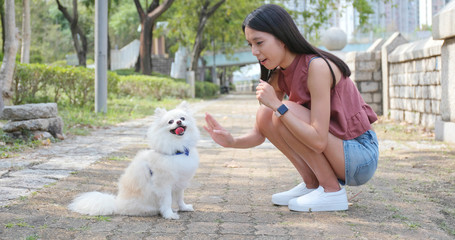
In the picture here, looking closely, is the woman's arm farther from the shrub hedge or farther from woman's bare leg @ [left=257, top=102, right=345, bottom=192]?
the shrub hedge

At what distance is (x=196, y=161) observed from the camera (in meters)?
3.71

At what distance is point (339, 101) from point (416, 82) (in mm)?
8038

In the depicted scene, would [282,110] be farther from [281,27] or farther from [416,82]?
Result: [416,82]

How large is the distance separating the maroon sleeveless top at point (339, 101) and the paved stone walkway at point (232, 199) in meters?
0.62

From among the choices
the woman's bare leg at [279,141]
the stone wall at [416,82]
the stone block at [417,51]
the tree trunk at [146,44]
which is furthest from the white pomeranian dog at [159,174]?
the tree trunk at [146,44]

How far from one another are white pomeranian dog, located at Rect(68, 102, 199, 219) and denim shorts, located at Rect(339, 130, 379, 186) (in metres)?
1.10

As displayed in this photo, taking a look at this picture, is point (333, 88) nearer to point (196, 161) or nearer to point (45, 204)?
point (196, 161)

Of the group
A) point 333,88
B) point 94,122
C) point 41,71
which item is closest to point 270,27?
point 333,88

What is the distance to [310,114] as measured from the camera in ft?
12.0

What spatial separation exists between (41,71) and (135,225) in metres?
9.66

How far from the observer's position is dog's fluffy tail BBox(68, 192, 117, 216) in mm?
3723

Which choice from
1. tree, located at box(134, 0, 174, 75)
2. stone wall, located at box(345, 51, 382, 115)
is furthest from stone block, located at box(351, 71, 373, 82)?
tree, located at box(134, 0, 174, 75)

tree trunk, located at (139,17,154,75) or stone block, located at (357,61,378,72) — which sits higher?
tree trunk, located at (139,17,154,75)

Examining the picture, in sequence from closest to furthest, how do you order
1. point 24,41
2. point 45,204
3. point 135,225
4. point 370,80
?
point 135,225 → point 45,204 → point 370,80 → point 24,41
